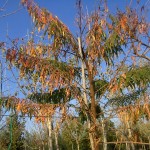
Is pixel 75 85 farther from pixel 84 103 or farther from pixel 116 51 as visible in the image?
pixel 116 51

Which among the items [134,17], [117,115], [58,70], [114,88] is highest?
[134,17]

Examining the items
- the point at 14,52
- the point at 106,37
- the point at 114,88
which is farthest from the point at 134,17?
the point at 14,52

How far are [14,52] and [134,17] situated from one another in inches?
70.1

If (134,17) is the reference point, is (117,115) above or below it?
below

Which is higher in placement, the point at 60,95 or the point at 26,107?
the point at 60,95

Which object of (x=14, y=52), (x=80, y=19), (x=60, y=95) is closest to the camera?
(x=14, y=52)

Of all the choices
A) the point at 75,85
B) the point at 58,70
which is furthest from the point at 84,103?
the point at 58,70

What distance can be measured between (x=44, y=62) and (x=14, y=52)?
0.41 metres

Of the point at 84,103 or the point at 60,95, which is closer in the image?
the point at 84,103

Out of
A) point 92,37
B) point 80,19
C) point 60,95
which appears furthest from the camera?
point 60,95

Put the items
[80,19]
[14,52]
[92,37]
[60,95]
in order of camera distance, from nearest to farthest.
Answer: [14,52] < [92,37] < [80,19] < [60,95]

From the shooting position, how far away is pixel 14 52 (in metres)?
3.72

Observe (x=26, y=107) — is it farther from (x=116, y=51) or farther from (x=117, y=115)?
Answer: (x=116, y=51)

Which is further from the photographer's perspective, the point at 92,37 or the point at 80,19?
the point at 80,19
